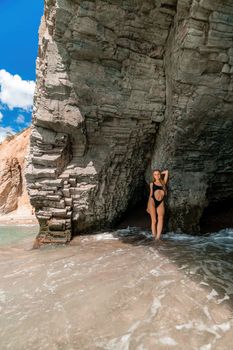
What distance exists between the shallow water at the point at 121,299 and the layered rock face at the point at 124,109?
81.9 inches

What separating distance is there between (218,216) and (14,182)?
17900 millimetres

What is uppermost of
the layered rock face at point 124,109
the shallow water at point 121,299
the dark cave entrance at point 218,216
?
the layered rock face at point 124,109

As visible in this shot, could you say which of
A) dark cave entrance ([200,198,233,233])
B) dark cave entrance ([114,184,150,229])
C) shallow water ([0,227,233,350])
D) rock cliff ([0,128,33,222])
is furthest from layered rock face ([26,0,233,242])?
rock cliff ([0,128,33,222])

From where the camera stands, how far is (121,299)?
385cm

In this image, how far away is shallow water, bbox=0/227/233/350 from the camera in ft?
9.89

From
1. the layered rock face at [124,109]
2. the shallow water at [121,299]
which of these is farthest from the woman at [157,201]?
the shallow water at [121,299]

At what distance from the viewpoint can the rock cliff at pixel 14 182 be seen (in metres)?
22.0

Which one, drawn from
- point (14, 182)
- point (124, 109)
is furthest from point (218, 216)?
point (14, 182)

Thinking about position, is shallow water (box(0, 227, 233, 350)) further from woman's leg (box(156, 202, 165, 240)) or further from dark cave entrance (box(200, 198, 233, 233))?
dark cave entrance (box(200, 198, 233, 233))

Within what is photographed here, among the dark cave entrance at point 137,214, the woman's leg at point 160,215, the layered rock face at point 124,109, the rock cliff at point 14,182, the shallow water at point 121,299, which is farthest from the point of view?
the rock cliff at point 14,182

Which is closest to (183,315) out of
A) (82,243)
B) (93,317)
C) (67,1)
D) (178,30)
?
(93,317)

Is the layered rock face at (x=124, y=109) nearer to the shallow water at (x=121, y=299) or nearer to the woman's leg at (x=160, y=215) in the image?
the woman's leg at (x=160, y=215)

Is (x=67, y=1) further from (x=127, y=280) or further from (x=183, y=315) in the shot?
(x=183, y=315)

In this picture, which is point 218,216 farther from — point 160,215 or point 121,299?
point 121,299
